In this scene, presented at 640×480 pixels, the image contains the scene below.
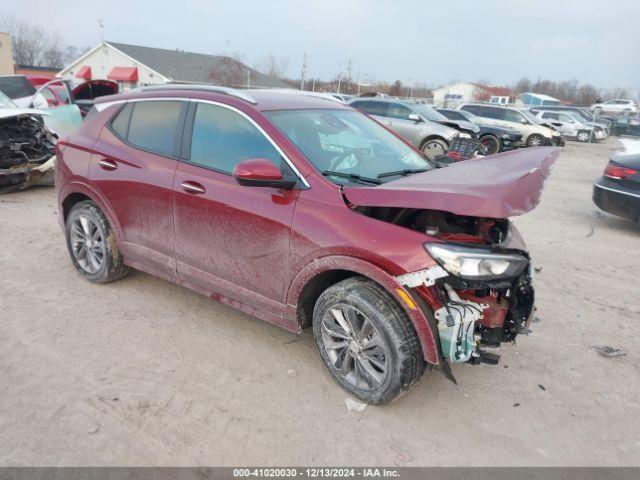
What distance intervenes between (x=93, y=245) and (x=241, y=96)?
6.93 feet

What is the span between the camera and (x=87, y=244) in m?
4.46

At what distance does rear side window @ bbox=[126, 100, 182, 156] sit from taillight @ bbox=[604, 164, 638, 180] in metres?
6.63

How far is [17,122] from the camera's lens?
27.3 feet

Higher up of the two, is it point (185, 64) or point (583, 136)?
point (185, 64)

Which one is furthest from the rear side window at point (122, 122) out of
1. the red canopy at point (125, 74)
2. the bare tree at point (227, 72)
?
the bare tree at point (227, 72)

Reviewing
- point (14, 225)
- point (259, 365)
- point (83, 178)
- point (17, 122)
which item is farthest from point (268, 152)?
point (17, 122)

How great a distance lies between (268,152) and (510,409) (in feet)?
7.63

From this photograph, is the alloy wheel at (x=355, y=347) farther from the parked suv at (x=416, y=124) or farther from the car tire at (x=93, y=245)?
the parked suv at (x=416, y=124)

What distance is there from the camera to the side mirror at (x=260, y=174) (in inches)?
115

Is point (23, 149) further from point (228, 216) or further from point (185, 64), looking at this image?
point (185, 64)

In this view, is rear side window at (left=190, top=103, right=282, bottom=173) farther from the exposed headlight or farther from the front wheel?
the front wheel

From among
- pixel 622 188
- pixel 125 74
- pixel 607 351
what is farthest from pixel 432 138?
pixel 125 74

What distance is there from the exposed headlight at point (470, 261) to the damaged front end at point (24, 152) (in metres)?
7.80

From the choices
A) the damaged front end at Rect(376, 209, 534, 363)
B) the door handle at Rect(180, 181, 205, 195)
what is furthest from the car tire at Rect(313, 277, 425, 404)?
the door handle at Rect(180, 181, 205, 195)
